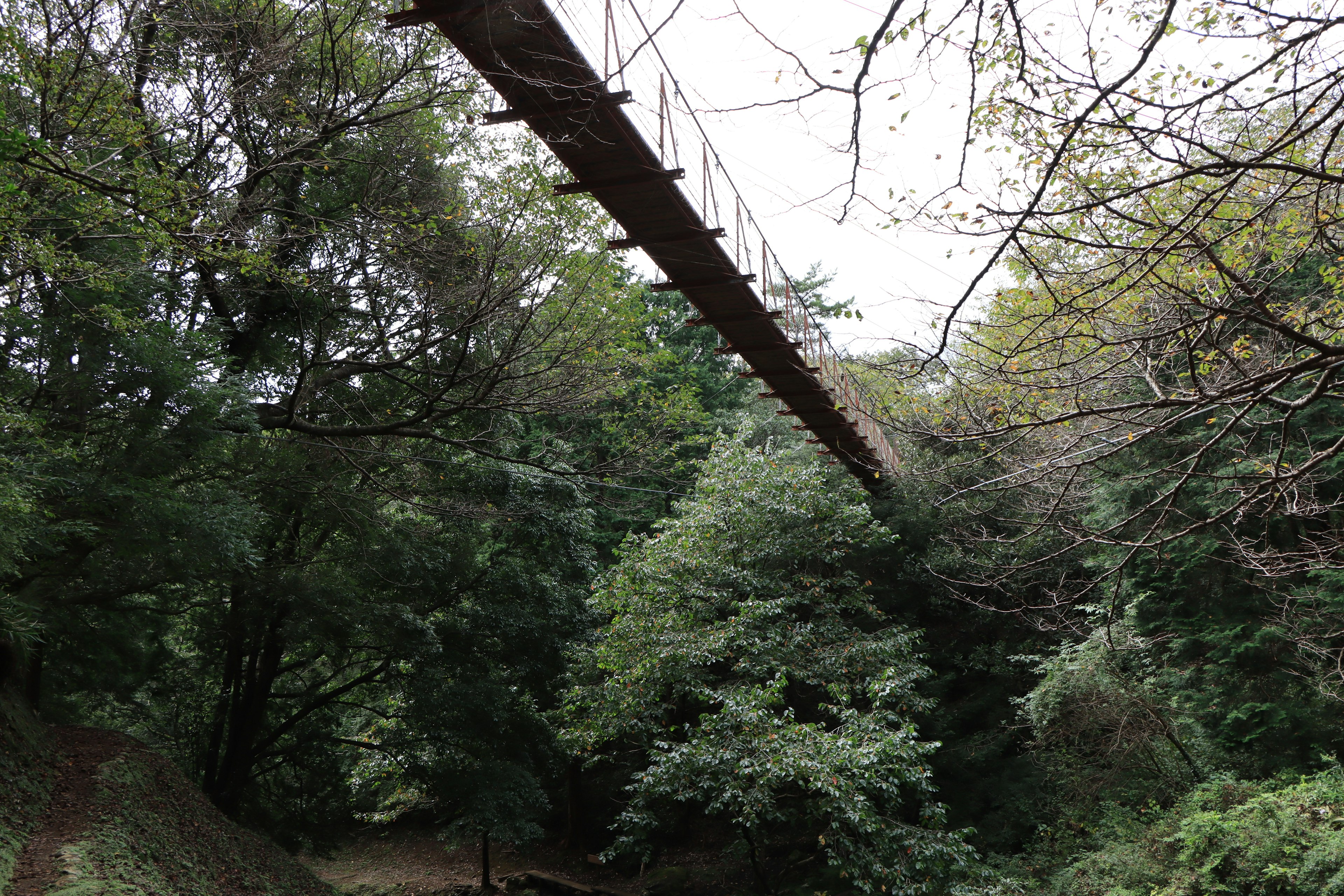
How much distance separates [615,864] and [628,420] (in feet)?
23.3

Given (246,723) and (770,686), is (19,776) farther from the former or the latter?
(770,686)

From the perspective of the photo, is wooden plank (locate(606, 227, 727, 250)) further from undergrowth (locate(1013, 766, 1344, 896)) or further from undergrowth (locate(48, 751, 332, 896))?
undergrowth (locate(1013, 766, 1344, 896))

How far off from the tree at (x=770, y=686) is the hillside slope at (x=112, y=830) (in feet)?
13.2

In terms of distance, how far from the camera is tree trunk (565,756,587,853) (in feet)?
46.7

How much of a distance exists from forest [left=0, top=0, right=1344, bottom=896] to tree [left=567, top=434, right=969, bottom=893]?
0.07 m

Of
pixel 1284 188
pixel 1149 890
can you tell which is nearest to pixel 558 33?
pixel 1284 188

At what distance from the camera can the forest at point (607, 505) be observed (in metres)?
4.12

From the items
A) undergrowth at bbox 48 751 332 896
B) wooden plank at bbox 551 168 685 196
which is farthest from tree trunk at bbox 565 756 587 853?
wooden plank at bbox 551 168 685 196

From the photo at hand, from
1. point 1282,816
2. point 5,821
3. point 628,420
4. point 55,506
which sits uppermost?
point 628,420

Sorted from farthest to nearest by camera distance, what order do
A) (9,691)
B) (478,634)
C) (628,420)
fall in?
(628,420), (478,634), (9,691)

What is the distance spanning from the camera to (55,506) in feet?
20.2

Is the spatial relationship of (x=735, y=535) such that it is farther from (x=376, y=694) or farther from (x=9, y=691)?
(x=9, y=691)

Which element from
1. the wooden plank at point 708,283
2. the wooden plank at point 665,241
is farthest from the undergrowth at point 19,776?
the wooden plank at point 708,283

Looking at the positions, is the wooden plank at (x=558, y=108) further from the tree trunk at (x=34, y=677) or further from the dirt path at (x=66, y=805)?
the tree trunk at (x=34, y=677)
